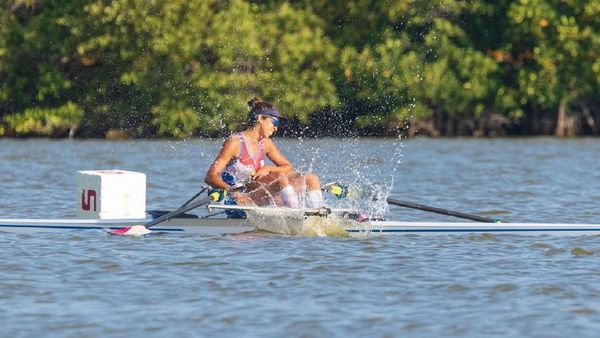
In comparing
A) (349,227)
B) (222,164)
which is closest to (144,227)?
(222,164)

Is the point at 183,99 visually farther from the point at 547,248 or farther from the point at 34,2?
the point at 547,248

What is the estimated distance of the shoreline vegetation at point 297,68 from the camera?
42969 mm

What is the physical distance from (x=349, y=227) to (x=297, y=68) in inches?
1163

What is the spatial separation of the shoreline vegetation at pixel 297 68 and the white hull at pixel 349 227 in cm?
2669

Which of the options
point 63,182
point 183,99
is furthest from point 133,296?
point 183,99

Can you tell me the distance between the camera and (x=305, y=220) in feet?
49.3

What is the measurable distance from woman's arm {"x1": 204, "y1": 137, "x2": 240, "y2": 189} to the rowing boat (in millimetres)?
449

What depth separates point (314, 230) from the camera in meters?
15.1

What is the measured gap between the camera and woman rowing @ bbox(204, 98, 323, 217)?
15.0 metres

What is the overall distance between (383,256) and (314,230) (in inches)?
57.2

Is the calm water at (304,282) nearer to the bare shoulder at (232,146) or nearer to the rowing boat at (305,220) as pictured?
the rowing boat at (305,220)

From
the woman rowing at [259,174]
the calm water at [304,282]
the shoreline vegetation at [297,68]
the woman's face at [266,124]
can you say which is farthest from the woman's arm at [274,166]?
the shoreline vegetation at [297,68]

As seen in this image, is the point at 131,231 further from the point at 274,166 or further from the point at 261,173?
the point at 274,166

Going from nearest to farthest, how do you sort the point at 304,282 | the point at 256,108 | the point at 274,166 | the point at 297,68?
the point at 304,282
the point at 274,166
the point at 256,108
the point at 297,68
